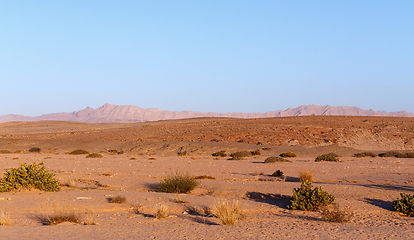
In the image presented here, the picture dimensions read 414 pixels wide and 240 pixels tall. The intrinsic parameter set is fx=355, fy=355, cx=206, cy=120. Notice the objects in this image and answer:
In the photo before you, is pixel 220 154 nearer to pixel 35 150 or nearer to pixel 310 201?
pixel 35 150

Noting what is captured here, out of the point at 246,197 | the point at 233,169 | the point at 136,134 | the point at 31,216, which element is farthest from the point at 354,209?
the point at 136,134

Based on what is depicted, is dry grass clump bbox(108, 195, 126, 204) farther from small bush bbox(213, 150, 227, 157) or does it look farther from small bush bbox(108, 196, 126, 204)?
small bush bbox(213, 150, 227, 157)

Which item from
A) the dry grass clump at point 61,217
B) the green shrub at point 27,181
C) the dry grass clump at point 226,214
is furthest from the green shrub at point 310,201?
the green shrub at point 27,181

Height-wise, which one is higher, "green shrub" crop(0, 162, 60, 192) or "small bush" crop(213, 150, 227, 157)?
"green shrub" crop(0, 162, 60, 192)

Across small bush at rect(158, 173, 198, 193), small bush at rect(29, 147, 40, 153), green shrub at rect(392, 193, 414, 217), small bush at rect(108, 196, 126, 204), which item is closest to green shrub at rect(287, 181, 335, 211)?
green shrub at rect(392, 193, 414, 217)

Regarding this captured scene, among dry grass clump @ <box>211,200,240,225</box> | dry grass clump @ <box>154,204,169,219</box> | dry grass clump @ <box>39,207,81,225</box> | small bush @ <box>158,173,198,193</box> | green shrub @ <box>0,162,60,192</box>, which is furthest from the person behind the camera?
small bush @ <box>158,173,198,193</box>

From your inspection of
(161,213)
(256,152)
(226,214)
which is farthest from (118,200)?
(256,152)

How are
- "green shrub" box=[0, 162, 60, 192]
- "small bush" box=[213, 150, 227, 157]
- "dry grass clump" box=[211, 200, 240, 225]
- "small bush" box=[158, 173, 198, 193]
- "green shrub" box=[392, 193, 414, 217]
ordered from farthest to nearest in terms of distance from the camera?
"small bush" box=[213, 150, 227, 157] → "small bush" box=[158, 173, 198, 193] → "green shrub" box=[0, 162, 60, 192] → "green shrub" box=[392, 193, 414, 217] → "dry grass clump" box=[211, 200, 240, 225]

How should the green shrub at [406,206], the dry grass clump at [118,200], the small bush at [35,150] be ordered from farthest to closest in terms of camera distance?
the small bush at [35,150], the dry grass clump at [118,200], the green shrub at [406,206]

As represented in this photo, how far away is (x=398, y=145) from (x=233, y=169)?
3152 centimetres

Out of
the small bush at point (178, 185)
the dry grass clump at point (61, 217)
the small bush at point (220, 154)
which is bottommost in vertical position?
the small bush at point (220, 154)

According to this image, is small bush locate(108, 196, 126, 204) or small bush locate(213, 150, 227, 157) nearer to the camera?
small bush locate(108, 196, 126, 204)

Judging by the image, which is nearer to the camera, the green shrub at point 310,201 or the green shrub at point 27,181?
the green shrub at point 310,201

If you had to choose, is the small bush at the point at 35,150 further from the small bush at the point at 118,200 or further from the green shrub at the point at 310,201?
the green shrub at the point at 310,201
